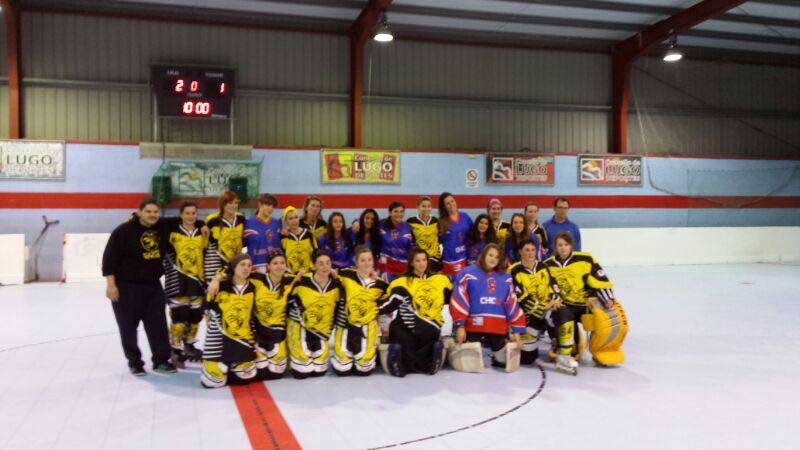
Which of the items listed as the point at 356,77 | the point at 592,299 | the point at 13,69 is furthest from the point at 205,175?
the point at 592,299

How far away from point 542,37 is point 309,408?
43.9ft

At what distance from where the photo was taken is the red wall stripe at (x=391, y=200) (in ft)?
39.9

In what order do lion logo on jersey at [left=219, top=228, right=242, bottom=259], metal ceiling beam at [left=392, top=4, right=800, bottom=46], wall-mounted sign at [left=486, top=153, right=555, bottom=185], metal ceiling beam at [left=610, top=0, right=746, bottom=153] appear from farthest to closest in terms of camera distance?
wall-mounted sign at [left=486, top=153, right=555, bottom=185]
metal ceiling beam at [left=610, top=0, right=746, bottom=153]
metal ceiling beam at [left=392, top=4, right=800, bottom=46]
lion logo on jersey at [left=219, top=228, right=242, bottom=259]

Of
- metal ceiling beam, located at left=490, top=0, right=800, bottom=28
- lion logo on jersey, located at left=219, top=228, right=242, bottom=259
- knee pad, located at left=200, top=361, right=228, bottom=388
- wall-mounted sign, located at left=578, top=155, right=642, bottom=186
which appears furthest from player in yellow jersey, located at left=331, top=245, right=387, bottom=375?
wall-mounted sign, located at left=578, top=155, right=642, bottom=186

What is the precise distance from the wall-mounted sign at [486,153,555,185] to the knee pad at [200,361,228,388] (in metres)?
10.7

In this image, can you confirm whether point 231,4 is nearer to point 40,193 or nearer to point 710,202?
point 40,193

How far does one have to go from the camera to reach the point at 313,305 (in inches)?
195

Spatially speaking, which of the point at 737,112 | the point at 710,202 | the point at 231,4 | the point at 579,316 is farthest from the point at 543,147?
the point at 579,316

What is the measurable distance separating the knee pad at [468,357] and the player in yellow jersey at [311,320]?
1134mm

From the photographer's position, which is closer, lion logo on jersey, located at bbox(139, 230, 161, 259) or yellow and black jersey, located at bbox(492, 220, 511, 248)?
lion logo on jersey, located at bbox(139, 230, 161, 259)

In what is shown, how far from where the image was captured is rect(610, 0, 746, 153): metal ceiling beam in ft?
45.6

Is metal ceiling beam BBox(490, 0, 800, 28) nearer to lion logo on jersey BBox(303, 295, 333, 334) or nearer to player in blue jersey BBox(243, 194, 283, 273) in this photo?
player in blue jersey BBox(243, 194, 283, 273)

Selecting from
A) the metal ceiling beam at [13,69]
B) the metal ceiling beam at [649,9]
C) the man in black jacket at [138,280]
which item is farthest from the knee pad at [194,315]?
the metal ceiling beam at [649,9]

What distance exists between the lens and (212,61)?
525 inches
